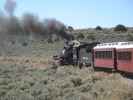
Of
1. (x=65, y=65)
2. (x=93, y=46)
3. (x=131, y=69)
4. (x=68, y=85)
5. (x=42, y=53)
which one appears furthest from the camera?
(x=42, y=53)

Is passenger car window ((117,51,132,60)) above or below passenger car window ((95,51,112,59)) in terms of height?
above

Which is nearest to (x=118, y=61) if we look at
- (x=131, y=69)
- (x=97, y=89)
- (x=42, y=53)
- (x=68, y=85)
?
(x=131, y=69)

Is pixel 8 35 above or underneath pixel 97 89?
above

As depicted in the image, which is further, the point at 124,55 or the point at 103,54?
the point at 103,54

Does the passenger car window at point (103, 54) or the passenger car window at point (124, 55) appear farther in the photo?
the passenger car window at point (103, 54)

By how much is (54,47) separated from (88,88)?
63187mm

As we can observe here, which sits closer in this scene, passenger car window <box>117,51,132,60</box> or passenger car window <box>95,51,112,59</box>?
passenger car window <box>117,51,132,60</box>

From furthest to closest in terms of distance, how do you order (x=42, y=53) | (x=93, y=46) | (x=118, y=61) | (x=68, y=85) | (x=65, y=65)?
1. (x=42, y=53)
2. (x=65, y=65)
3. (x=93, y=46)
4. (x=118, y=61)
5. (x=68, y=85)

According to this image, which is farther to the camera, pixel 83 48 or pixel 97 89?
pixel 83 48

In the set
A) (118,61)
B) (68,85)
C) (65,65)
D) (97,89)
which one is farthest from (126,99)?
(65,65)

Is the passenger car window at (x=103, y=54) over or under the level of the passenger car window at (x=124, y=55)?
under

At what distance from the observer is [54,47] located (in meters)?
88.7

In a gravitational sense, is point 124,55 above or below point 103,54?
above

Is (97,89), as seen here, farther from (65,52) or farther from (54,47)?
(54,47)
